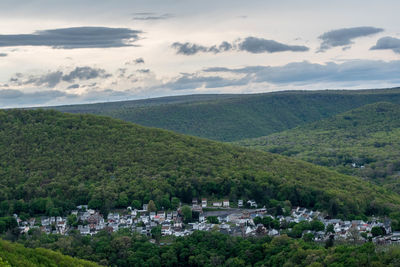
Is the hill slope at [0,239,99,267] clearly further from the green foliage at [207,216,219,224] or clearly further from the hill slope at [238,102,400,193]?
the hill slope at [238,102,400,193]

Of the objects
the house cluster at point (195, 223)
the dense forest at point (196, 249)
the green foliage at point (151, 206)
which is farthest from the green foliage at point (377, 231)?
the green foliage at point (151, 206)

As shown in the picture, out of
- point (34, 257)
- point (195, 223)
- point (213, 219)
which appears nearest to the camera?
point (34, 257)

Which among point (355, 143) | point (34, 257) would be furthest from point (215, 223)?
point (355, 143)

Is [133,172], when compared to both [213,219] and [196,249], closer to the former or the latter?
[213,219]

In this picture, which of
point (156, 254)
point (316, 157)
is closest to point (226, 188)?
point (156, 254)

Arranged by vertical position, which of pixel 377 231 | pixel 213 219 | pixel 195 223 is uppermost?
pixel 377 231

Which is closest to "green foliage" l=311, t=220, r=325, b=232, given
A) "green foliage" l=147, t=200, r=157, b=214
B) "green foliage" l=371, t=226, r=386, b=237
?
"green foliage" l=371, t=226, r=386, b=237

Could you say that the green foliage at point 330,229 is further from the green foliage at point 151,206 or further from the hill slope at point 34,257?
the hill slope at point 34,257
